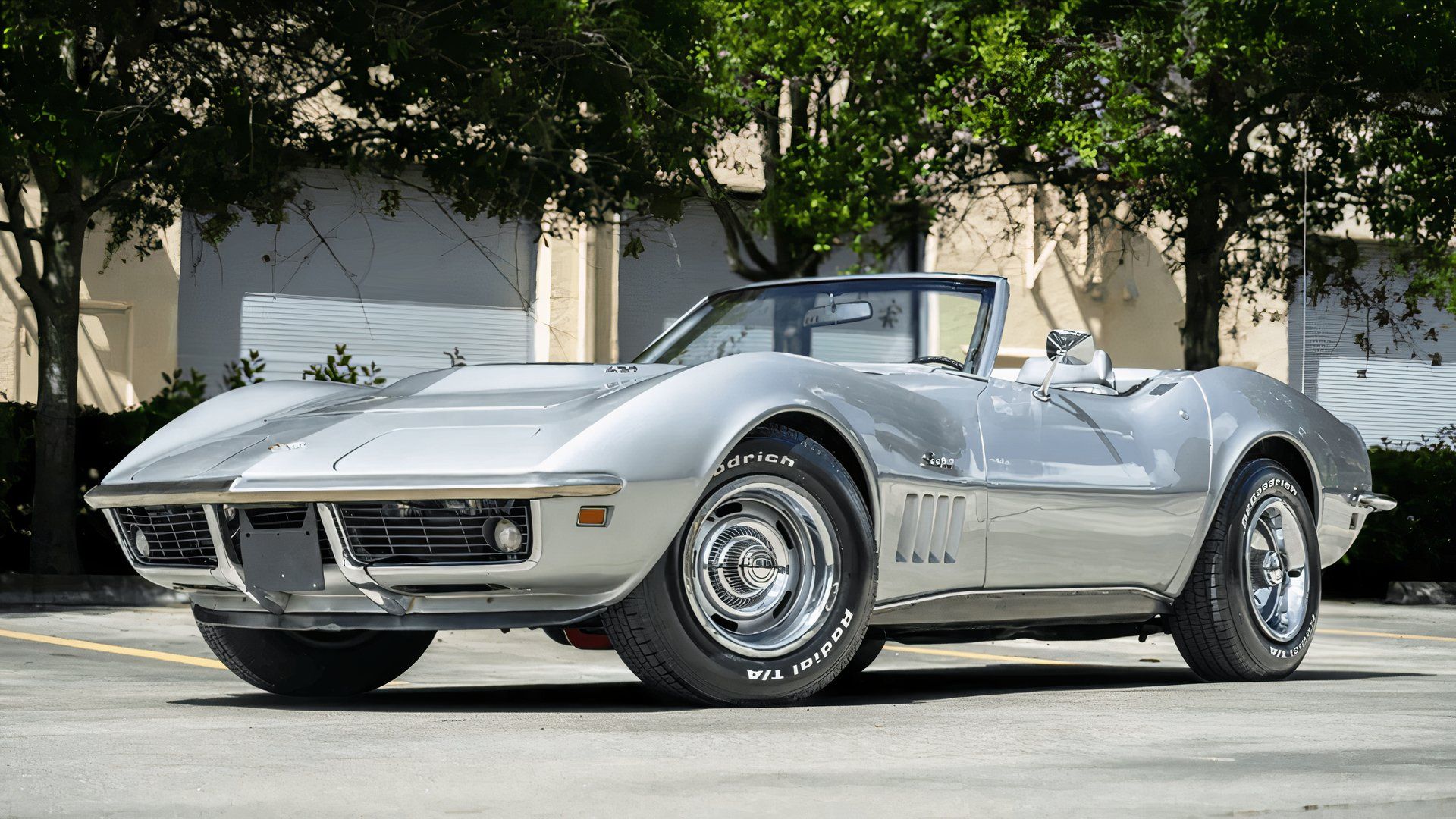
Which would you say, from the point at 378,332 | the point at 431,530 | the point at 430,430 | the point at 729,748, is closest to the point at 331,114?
the point at 430,430

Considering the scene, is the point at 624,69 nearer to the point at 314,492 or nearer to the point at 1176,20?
the point at 1176,20

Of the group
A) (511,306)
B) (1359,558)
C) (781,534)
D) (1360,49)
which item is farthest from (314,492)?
(511,306)

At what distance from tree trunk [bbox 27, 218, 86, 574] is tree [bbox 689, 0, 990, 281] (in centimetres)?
421

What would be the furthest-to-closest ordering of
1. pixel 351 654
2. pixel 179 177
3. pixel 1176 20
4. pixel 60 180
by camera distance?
pixel 1176 20 < pixel 60 180 < pixel 179 177 < pixel 351 654

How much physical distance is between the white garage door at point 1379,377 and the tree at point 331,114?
623 inches

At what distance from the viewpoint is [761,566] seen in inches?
212

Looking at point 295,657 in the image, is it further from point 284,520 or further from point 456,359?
point 456,359

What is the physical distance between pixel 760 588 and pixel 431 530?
0.92 metres

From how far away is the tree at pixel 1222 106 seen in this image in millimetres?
13992

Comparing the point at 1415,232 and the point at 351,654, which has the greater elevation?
the point at 1415,232

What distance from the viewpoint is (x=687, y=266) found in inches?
937

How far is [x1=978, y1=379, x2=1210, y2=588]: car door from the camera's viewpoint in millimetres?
6078

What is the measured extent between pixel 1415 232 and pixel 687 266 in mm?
10058

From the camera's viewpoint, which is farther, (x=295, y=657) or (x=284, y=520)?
(x=295, y=657)
